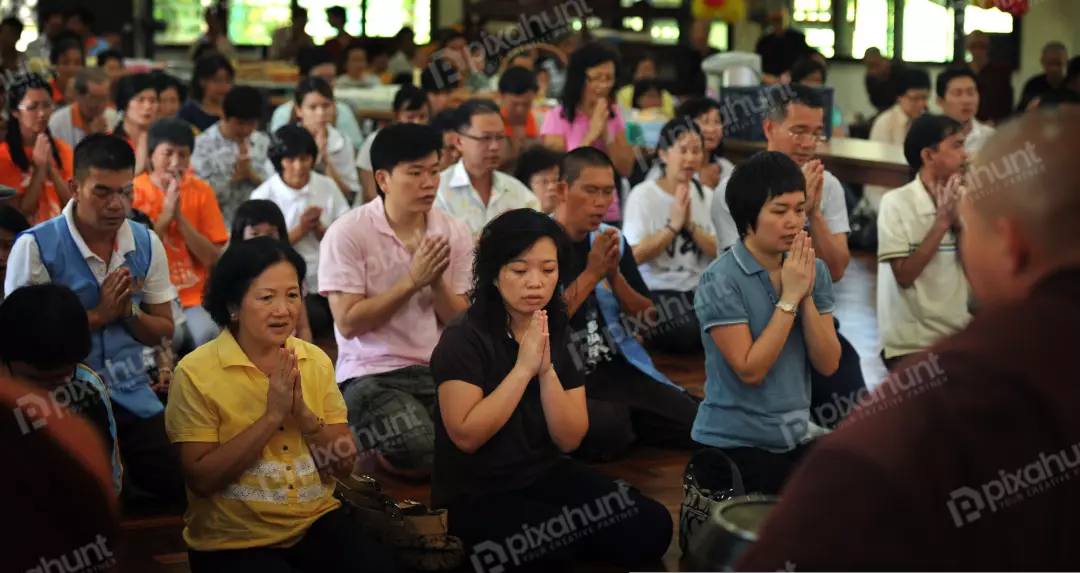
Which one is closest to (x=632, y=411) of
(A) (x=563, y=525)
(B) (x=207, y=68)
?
(A) (x=563, y=525)

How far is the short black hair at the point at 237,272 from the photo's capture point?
2783mm

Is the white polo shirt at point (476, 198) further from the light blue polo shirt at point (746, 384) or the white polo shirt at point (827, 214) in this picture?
the light blue polo shirt at point (746, 384)

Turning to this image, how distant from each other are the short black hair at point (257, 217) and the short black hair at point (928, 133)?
1.98 m

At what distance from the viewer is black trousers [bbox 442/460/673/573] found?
2.98 m

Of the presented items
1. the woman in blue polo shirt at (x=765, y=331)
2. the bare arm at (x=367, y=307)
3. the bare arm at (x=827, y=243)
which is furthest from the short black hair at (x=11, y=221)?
the bare arm at (x=827, y=243)

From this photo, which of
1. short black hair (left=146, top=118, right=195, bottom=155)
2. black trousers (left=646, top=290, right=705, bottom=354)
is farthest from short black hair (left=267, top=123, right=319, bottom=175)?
black trousers (left=646, top=290, right=705, bottom=354)

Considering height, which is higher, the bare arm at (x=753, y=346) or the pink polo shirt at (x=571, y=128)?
the pink polo shirt at (x=571, y=128)

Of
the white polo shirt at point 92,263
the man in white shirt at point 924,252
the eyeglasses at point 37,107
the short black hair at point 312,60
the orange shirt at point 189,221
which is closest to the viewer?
the white polo shirt at point 92,263

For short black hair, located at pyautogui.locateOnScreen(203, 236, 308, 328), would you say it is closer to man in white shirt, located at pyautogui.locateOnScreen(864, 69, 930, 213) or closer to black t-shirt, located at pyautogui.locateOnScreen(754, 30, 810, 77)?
man in white shirt, located at pyautogui.locateOnScreen(864, 69, 930, 213)

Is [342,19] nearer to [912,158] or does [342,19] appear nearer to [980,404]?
[912,158]

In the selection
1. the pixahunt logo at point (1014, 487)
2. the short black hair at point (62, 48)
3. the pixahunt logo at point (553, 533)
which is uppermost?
the short black hair at point (62, 48)

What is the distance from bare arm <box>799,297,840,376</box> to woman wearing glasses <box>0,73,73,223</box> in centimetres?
267

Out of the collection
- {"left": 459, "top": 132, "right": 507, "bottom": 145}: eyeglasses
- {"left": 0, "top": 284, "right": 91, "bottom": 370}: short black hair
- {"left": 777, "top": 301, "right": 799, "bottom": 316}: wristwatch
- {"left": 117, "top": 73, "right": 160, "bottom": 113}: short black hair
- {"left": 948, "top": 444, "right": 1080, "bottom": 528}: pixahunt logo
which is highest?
{"left": 117, "top": 73, "right": 160, "bottom": 113}: short black hair

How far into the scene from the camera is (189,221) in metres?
4.67
